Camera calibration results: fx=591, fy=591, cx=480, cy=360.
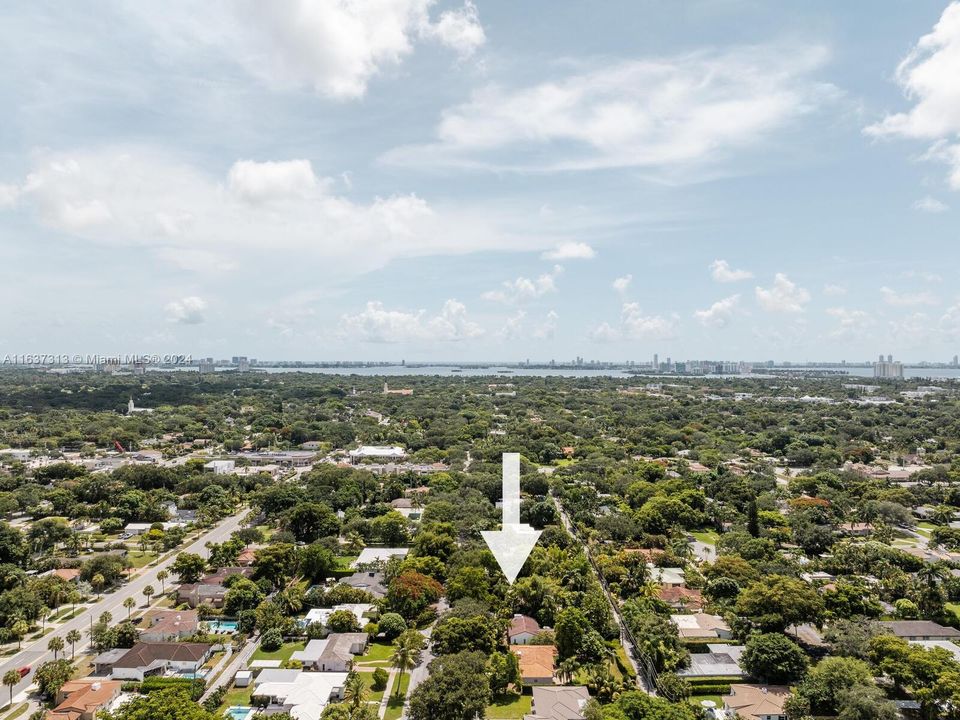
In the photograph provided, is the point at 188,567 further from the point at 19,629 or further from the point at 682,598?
the point at 682,598

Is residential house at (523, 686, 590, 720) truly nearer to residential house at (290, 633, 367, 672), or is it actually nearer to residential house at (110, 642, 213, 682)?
residential house at (290, 633, 367, 672)

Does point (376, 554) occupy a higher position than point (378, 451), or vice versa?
point (378, 451)

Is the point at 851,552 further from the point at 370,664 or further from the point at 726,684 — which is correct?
the point at 370,664

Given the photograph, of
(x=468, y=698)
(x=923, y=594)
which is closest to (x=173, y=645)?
(x=468, y=698)

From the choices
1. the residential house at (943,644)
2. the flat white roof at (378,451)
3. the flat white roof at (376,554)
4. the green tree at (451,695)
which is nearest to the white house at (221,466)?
the flat white roof at (378,451)

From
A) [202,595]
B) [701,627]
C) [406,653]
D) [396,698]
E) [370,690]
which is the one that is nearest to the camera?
[396,698]

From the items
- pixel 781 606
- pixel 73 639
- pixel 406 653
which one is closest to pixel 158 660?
pixel 73 639
